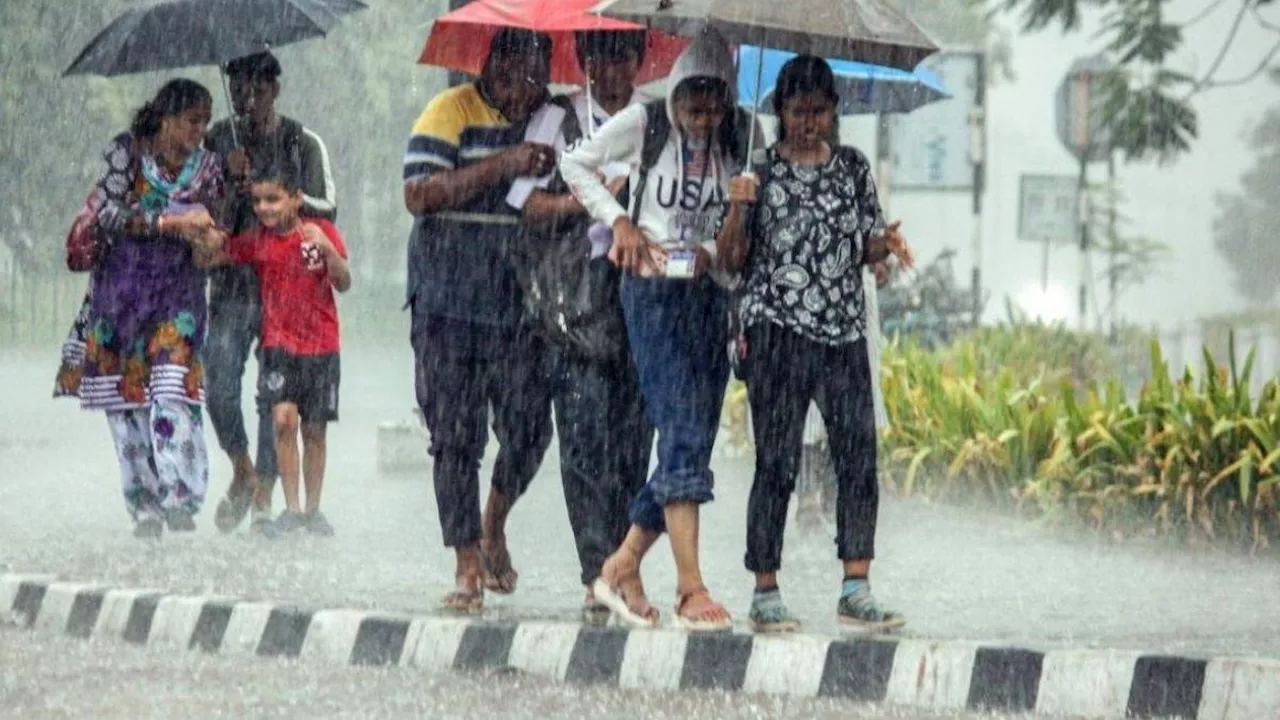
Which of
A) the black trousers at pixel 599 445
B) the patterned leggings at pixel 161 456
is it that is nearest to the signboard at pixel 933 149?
the patterned leggings at pixel 161 456

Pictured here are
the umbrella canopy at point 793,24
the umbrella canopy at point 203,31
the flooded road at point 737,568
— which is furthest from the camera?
the umbrella canopy at point 203,31

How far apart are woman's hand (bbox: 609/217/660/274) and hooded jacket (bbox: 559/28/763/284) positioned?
0.17 feet

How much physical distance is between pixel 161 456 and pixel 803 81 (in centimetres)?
420

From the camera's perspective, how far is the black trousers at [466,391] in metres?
8.16

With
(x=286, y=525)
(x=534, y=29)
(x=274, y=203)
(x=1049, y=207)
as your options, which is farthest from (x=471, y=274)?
(x=1049, y=207)

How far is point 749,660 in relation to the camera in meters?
7.23

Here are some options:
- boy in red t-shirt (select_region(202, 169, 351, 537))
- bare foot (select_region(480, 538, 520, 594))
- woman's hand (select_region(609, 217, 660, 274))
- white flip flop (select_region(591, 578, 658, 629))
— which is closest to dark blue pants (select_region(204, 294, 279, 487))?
boy in red t-shirt (select_region(202, 169, 351, 537))

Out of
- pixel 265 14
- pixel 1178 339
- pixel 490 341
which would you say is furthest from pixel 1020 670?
pixel 1178 339

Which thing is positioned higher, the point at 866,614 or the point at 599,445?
the point at 599,445

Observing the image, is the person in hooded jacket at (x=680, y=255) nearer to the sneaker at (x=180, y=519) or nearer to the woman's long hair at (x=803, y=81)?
the woman's long hair at (x=803, y=81)

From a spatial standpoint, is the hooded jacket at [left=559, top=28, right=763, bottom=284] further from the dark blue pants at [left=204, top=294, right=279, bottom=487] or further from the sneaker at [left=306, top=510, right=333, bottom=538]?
the sneaker at [left=306, top=510, right=333, bottom=538]

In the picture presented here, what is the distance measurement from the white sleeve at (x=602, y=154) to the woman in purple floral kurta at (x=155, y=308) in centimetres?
320

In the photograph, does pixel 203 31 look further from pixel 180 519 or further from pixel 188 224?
pixel 180 519

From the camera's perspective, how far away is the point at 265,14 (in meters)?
10.1
